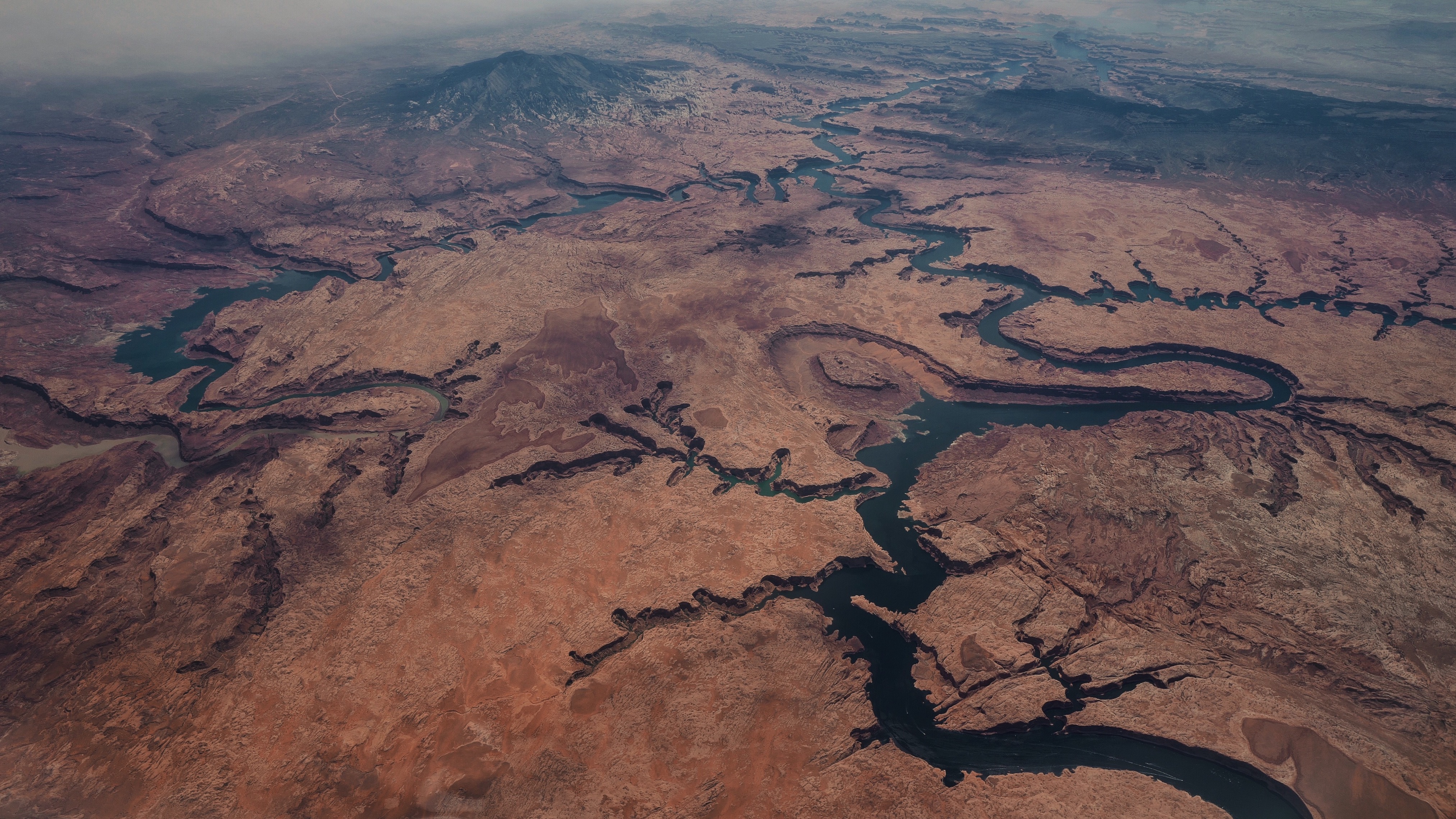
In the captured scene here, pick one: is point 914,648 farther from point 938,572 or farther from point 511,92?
point 511,92

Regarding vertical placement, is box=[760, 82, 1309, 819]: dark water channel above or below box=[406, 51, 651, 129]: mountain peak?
below

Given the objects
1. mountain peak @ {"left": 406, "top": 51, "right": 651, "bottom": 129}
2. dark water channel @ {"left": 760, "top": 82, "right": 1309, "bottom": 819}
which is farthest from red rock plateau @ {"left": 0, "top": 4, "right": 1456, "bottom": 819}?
mountain peak @ {"left": 406, "top": 51, "right": 651, "bottom": 129}

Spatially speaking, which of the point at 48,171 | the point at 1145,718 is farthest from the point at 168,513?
the point at 48,171

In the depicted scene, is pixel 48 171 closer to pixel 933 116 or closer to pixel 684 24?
pixel 933 116

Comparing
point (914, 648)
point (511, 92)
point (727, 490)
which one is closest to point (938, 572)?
point (914, 648)

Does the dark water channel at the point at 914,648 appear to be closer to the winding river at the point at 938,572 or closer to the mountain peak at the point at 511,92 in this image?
the winding river at the point at 938,572

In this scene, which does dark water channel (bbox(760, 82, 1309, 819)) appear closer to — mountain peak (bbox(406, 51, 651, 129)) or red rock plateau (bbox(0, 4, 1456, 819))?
A: red rock plateau (bbox(0, 4, 1456, 819))

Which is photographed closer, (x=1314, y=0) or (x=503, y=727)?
(x=503, y=727)
